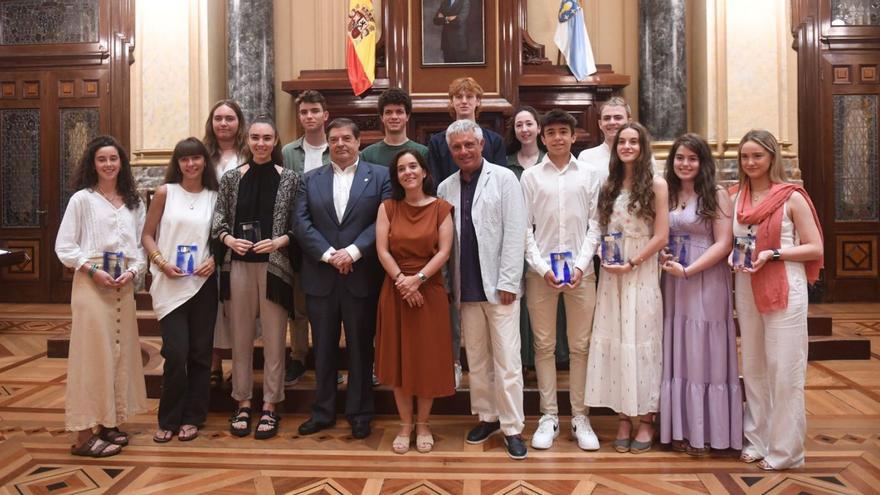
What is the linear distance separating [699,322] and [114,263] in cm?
290

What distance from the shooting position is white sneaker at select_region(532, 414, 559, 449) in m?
3.32

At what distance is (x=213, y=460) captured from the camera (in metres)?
3.25

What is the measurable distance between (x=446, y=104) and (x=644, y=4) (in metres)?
2.45

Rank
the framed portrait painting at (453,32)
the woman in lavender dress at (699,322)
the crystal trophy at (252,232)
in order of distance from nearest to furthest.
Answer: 1. the woman in lavender dress at (699,322)
2. the crystal trophy at (252,232)
3. the framed portrait painting at (453,32)

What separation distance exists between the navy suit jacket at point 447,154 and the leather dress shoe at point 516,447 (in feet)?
4.80

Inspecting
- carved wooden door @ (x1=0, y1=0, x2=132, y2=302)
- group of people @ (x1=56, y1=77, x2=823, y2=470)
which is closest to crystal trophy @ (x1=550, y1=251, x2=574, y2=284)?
group of people @ (x1=56, y1=77, x2=823, y2=470)

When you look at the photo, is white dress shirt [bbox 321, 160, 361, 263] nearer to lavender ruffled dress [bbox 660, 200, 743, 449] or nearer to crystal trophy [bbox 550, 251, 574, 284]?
crystal trophy [bbox 550, 251, 574, 284]

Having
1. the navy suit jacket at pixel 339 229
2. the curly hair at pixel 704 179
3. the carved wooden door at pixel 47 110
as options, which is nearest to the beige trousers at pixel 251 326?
the navy suit jacket at pixel 339 229

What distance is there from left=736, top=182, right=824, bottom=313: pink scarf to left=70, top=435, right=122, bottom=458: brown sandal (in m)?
3.24

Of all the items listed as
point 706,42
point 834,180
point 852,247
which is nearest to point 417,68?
point 706,42

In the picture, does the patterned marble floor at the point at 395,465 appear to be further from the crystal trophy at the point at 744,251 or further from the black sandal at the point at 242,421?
the crystal trophy at the point at 744,251

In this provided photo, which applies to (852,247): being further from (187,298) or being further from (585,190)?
(187,298)

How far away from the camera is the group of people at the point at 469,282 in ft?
10.2

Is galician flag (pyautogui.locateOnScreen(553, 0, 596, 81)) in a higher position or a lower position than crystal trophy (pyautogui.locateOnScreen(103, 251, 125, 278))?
higher
